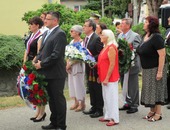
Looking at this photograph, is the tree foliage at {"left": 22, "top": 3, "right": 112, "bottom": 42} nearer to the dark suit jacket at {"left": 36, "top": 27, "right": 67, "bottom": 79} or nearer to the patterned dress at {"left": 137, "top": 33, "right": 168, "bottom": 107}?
the patterned dress at {"left": 137, "top": 33, "right": 168, "bottom": 107}

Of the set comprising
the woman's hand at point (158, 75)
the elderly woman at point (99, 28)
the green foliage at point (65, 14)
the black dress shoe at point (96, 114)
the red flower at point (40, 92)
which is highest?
the green foliage at point (65, 14)

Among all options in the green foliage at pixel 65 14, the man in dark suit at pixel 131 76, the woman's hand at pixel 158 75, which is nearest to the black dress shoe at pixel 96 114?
the man in dark suit at pixel 131 76

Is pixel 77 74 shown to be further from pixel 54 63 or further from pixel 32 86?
pixel 32 86

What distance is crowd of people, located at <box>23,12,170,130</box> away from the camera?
625 cm

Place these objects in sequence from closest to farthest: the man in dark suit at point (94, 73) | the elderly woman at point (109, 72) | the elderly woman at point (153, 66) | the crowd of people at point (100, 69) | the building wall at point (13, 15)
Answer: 1. the crowd of people at point (100, 69)
2. the elderly woman at point (109, 72)
3. the elderly woman at point (153, 66)
4. the man in dark suit at point (94, 73)
5. the building wall at point (13, 15)

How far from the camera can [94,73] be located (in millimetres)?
Result: 7473

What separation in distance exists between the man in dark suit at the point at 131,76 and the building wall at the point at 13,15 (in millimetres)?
8792

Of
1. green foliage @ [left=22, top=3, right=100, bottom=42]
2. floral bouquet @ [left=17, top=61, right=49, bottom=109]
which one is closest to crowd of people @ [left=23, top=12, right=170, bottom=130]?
floral bouquet @ [left=17, top=61, right=49, bottom=109]

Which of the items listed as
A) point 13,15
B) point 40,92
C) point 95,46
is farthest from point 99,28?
point 13,15

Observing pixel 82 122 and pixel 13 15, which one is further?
pixel 13 15

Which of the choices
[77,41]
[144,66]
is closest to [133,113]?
[144,66]

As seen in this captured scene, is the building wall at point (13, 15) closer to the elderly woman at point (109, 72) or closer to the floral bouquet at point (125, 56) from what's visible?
the floral bouquet at point (125, 56)

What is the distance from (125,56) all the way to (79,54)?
0.90m

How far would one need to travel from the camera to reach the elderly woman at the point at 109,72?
6699 mm
